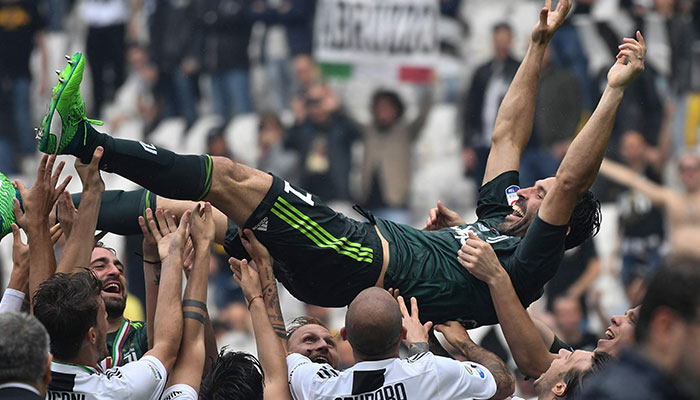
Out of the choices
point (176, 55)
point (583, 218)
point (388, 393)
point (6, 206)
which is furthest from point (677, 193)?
point (6, 206)

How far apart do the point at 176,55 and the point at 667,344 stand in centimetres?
1137

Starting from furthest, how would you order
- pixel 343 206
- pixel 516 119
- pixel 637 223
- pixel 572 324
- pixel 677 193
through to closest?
pixel 343 206
pixel 637 223
pixel 677 193
pixel 572 324
pixel 516 119

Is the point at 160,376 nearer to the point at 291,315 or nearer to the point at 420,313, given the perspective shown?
the point at 420,313

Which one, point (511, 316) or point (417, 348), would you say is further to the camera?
point (511, 316)

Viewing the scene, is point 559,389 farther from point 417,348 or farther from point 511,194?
point 511,194

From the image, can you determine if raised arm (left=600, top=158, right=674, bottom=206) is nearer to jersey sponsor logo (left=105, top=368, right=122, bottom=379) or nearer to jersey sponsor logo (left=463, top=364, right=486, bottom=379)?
jersey sponsor logo (left=463, top=364, right=486, bottom=379)

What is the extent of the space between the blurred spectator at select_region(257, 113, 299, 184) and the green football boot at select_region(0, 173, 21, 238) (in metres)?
7.39

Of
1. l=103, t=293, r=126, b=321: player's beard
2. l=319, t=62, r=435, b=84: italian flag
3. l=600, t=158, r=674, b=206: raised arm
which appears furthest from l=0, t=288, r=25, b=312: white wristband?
l=319, t=62, r=435, b=84: italian flag

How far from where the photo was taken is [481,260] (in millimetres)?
4676

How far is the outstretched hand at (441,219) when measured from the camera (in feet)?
18.4

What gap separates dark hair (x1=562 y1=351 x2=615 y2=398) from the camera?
12.3 ft

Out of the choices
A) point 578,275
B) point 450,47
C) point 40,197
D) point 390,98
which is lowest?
point 578,275

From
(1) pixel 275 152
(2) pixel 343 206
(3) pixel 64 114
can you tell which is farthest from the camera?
(1) pixel 275 152

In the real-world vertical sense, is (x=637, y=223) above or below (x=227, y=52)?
below
